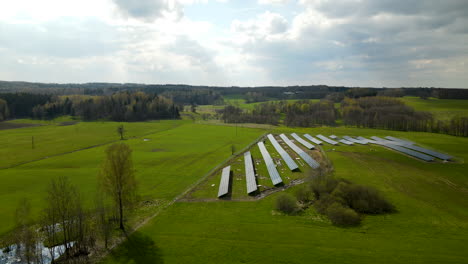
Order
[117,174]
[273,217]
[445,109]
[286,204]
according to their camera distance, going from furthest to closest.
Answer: [445,109]
[286,204]
[273,217]
[117,174]

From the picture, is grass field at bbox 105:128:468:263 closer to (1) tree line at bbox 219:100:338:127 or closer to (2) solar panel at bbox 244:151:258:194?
(2) solar panel at bbox 244:151:258:194

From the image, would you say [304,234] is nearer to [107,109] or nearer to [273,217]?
[273,217]

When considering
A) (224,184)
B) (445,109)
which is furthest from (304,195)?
(445,109)

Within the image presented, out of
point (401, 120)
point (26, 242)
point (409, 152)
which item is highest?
point (401, 120)

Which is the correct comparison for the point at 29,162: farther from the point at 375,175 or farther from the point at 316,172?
the point at 375,175

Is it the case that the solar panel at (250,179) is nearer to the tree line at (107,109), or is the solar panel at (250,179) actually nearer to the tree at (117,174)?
the tree at (117,174)

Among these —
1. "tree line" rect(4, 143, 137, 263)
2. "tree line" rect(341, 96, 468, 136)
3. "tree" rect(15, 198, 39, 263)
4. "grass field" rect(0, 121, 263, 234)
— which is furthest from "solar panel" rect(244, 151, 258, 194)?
"tree line" rect(341, 96, 468, 136)
